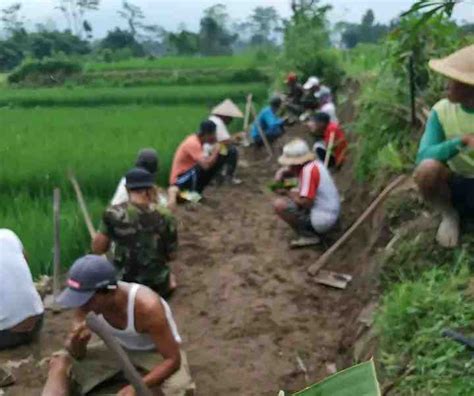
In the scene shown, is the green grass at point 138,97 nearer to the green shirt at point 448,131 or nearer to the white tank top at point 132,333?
the green shirt at point 448,131

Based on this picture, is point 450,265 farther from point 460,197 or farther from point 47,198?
point 47,198

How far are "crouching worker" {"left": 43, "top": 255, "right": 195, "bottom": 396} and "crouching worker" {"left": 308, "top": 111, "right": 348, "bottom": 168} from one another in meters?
4.65

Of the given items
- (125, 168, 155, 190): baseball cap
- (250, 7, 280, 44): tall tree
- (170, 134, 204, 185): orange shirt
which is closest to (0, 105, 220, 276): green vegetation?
(170, 134, 204, 185): orange shirt

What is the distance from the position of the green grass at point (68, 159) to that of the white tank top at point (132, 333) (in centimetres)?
241

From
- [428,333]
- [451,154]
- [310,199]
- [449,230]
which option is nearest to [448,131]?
[451,154]

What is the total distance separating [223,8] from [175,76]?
84.5 ft

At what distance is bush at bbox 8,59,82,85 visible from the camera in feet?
89.9

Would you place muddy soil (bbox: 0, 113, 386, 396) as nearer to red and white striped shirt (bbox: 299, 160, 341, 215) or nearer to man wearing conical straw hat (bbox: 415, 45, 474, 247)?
red and white striped shirt (bbox: 299, 160, 341, 215)

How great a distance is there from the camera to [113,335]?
2.81 metres

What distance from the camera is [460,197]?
352cm

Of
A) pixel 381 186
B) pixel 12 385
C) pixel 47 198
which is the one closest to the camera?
pixel 12 385

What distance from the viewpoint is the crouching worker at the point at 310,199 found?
211 inches

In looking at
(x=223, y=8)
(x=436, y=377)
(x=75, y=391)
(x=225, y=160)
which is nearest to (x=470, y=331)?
(x=436, y=377)

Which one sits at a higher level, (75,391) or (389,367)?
(389,367)
